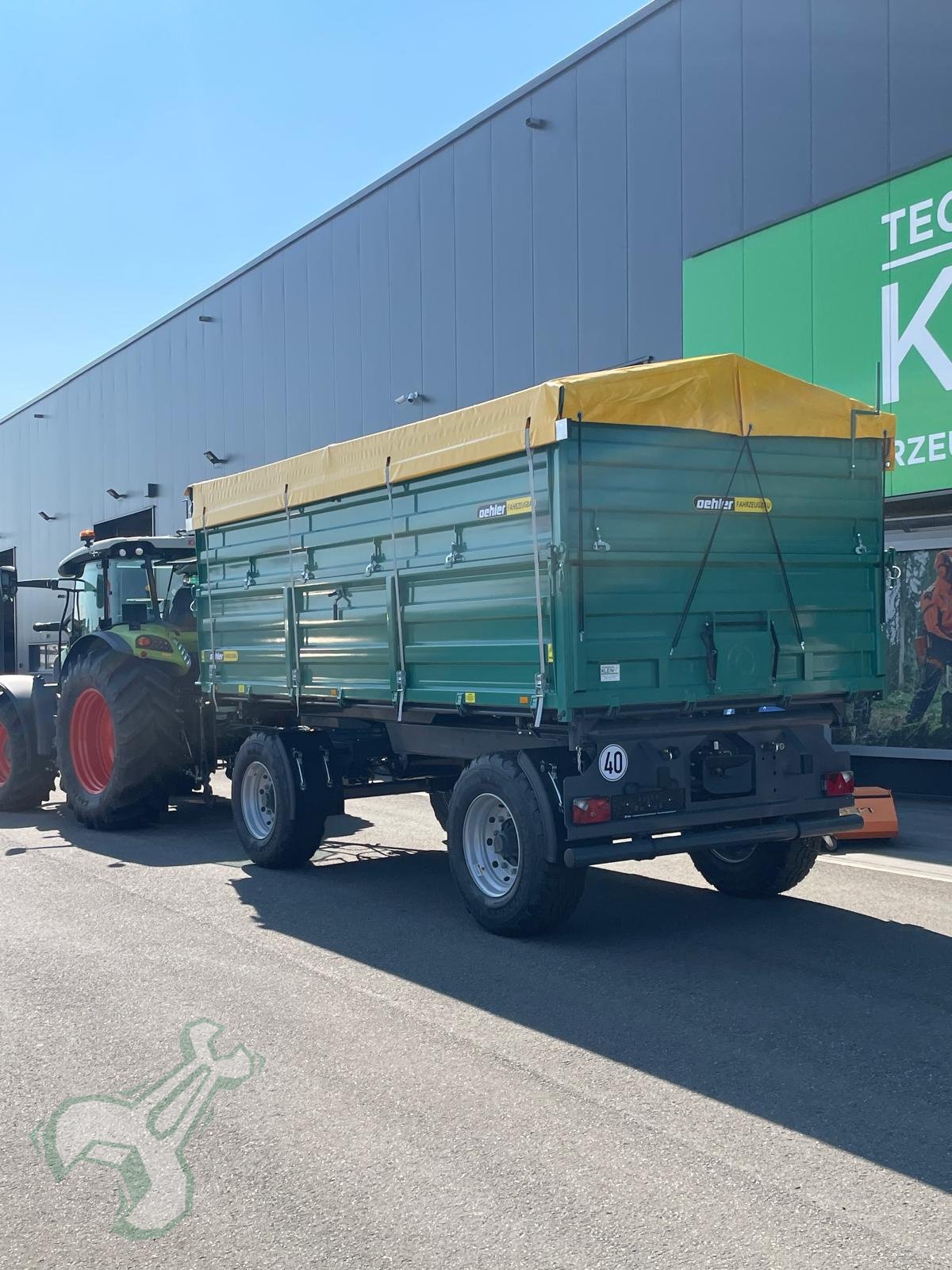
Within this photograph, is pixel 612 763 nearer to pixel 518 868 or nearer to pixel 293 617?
pixel 518 868

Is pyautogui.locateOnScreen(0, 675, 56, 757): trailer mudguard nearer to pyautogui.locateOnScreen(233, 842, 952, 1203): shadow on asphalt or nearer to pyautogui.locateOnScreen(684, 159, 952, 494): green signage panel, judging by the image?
pyautogui.locateOnScreen(233, 842, 952, 1203): shadow on asphalt

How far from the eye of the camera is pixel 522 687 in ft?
21.2

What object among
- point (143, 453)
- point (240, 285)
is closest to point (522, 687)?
point (240, 285)

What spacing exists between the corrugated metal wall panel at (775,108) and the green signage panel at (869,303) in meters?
0.36

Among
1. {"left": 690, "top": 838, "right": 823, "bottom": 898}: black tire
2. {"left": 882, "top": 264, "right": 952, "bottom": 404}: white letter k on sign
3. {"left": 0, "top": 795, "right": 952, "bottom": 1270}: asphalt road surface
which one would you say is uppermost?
{"left": 882, "top": 264, "right": 952, "bottom": 404}: white letter k on sign

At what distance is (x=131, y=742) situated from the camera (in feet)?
33.6

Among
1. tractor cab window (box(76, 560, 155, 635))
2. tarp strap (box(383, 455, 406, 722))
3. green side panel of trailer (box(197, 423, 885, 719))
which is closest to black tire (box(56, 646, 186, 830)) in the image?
tractor cab window (box(76, 560, 155, 635))

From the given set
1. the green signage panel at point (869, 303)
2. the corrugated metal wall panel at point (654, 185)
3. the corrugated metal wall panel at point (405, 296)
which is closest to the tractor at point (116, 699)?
the corrugated metal wall panel at point (654, 185)

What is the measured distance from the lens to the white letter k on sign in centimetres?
1147

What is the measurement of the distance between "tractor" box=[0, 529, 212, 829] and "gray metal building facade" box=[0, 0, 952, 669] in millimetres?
6980

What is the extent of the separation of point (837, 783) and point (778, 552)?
4.59 ft

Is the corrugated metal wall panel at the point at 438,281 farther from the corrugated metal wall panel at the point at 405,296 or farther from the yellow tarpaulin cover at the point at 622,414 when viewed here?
the yellow tarpaulin cover at the point at 622,414

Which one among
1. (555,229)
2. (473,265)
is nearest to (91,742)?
(555,229)

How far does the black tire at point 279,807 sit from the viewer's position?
335 inches
